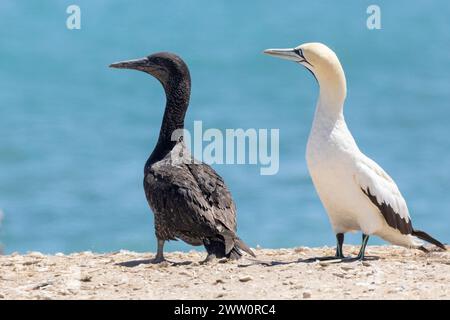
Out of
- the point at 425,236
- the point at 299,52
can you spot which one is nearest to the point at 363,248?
the point at 425,236

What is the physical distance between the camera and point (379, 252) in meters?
14.5

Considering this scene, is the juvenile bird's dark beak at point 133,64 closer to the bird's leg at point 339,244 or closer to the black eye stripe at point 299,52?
the black eye stripe at point 299,52

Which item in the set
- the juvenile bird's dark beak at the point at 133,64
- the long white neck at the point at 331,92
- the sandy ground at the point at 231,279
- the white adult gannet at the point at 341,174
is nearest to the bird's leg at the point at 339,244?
the white adult gannet at the point at 341,174

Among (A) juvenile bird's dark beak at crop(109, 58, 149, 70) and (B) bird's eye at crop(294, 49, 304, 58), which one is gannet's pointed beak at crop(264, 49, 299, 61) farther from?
(A) juvenile bird's dark beak at crop(109, 58, 149, 70)

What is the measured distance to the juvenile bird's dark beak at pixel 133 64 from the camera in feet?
47.0

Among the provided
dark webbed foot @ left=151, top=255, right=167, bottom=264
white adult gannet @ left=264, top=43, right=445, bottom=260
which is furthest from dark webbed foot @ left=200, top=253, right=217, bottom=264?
white adult gannet @ left=264, top=43, right=445, bottom=260

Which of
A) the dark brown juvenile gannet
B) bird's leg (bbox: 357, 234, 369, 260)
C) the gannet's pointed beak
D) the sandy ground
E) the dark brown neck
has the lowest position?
the sandy ground

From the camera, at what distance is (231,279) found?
1187 cm

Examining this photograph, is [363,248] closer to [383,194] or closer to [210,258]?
[383,194]

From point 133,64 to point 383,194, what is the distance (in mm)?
3506

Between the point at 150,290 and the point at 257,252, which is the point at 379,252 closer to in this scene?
the point at 257,252

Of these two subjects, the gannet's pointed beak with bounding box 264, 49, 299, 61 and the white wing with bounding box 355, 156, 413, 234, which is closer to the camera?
the white wing with bounding box 355, 156, 413, 234

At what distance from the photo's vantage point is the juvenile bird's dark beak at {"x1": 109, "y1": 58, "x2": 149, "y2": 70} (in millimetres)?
14336

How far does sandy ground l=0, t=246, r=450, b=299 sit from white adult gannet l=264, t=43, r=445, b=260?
440mm
